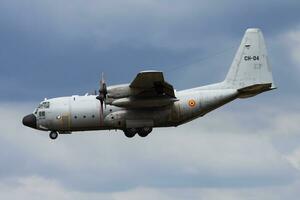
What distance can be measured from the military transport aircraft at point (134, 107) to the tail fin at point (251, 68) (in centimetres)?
9

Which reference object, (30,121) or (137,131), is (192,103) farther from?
(30,121)

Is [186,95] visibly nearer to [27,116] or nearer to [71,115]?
[71,115]

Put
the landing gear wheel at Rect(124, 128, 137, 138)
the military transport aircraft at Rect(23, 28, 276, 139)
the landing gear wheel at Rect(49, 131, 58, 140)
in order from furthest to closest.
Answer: the landing gear wheel at Rect(49, 131, 58, 140) < the landing gear wheel at Rect(124, 128, 137, 138) < the military transport aircraft at Rect(23, 28, 276, 139)

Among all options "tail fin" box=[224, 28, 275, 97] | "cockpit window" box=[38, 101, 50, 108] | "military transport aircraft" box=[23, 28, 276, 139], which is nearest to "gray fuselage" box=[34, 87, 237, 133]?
"military transport aircraft" box=[23, 28, 276, 139]

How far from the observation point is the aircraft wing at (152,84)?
4362 centimetres

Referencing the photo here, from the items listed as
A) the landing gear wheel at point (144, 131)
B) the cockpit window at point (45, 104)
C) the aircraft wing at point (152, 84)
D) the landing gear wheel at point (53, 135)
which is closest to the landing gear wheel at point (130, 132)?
the landing gear wheel at point (144, 131)

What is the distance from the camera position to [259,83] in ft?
166

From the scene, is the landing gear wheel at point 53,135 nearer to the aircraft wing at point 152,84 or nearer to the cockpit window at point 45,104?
the cockpit window at point 45,104

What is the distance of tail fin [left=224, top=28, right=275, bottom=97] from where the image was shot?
164 feet

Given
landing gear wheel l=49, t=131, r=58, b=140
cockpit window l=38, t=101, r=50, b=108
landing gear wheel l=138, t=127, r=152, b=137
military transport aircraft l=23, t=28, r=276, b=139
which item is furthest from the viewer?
landing gear wheel l=49, t=131, r=58, b=140

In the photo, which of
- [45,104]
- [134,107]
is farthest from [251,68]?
[45,104]

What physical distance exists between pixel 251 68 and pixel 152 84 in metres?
9.91

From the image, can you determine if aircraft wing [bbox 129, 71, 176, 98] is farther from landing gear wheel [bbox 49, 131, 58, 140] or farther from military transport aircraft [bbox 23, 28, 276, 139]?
landing gear wheel [bbox 49, 131, 58, 140]

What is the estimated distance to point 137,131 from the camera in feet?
160
